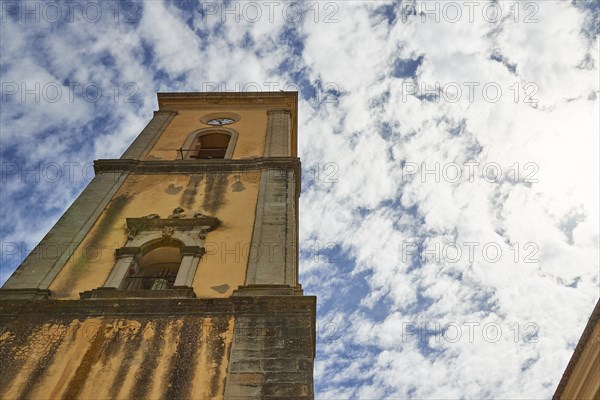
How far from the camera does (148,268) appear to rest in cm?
1124

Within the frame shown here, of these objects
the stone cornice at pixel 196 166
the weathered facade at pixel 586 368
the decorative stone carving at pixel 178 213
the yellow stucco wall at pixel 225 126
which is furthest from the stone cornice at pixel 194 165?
the weathered facade at pixel 586 368

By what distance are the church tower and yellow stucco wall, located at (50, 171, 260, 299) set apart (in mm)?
32

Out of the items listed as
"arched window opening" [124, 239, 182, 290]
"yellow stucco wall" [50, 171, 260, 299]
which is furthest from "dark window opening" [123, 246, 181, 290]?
"yellow stucco wall" [50, 171, 260, 299]

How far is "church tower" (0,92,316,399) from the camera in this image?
784 cm

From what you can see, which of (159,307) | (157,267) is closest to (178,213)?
(157,267)

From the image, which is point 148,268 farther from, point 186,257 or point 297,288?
point 297,288

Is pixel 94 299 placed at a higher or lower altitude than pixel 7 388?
higher

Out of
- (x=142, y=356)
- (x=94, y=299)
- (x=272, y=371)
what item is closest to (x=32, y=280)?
(x=94, y=299)

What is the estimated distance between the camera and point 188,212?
40.8 ft

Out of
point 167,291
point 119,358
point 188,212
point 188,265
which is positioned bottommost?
point 119,358

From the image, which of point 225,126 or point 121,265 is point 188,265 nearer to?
point 121,265

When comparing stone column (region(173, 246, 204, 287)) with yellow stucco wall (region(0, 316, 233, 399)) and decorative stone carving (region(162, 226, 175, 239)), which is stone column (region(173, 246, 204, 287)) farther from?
yellow stucco wall (region(0, 316, 233, 399))

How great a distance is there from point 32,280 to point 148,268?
198 centimetres

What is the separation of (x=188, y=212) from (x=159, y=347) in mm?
4433
